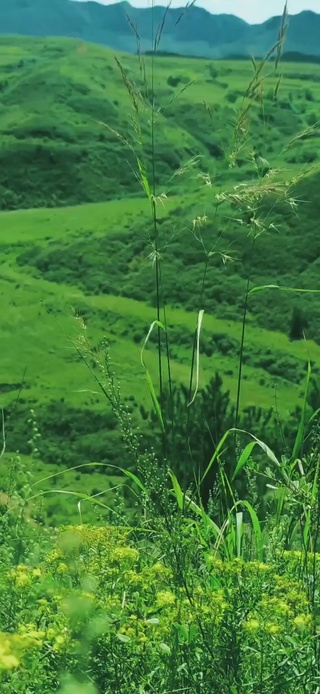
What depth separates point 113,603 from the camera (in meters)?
1.75

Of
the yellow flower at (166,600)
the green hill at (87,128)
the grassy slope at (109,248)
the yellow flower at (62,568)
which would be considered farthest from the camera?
the green hill at (87,128)

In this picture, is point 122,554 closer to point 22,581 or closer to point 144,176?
point 22,581

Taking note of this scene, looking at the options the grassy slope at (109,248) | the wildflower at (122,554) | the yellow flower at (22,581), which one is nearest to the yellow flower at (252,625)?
the wildflower at (122,554)

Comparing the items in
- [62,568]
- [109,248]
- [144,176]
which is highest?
[144,176]

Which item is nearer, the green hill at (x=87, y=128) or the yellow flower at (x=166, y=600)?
the yellow flower at (x=166, y=600)

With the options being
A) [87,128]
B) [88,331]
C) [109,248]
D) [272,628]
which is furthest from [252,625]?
[87,128]

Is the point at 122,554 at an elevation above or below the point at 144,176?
below

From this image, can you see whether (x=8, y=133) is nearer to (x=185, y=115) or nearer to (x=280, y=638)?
(x=185, y=115)

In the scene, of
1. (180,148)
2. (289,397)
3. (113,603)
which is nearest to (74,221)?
(180,148)

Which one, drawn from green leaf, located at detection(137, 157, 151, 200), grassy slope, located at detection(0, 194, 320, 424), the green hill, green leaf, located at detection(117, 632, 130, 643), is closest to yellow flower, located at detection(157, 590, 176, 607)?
green leaf, located at detection(117, 632, 130, 643)

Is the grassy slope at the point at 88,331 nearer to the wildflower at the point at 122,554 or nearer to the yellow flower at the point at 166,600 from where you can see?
the wildflower at the point at 122,554

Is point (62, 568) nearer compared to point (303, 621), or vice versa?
point (303, 621)

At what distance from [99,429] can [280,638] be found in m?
43.4

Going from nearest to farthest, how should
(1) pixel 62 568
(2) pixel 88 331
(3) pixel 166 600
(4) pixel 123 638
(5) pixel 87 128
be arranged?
(4) pixel 123 638 → (3) pixel 166 600 → (1) pixel 62 568 → (2) pixel 88 331 → (5) pixel 87 128
